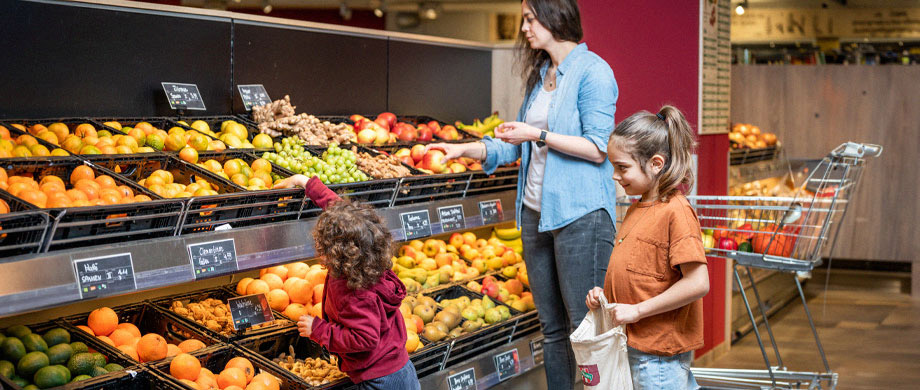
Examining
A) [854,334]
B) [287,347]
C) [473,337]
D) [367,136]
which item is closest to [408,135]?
[367,136]

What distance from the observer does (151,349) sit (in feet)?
7.61

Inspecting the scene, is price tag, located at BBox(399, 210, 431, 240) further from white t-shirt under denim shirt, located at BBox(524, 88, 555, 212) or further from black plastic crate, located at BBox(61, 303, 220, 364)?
black plastic crate, located at BBox(61, 303, 220, 364)

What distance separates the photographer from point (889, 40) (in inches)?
418

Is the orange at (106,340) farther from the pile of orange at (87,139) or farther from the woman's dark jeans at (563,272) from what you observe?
the woman's dark jeans at (563,272)

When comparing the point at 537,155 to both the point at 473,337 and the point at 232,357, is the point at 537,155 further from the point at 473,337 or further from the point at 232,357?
the point at 232,357

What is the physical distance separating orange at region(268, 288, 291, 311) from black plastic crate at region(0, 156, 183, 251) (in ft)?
2.35

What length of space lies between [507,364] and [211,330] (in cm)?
122

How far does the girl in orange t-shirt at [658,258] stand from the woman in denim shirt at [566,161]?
0.51m

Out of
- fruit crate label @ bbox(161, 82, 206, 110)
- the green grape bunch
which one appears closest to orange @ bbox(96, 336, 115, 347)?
the green grape bunch

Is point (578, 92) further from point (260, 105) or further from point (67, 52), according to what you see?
point (67, 52)

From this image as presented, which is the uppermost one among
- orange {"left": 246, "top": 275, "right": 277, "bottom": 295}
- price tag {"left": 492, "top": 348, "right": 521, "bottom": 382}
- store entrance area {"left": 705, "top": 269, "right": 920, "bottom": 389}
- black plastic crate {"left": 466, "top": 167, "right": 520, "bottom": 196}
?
black plastic crate {"left": 466, "top": 167, "right": 520, "bottom": 196}

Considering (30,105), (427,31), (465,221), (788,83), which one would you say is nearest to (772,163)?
(788,83)

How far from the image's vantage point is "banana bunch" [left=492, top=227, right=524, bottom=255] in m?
4.22

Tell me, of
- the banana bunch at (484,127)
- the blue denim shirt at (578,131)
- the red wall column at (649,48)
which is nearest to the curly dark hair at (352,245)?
the blue denim shirt at (578,131)
